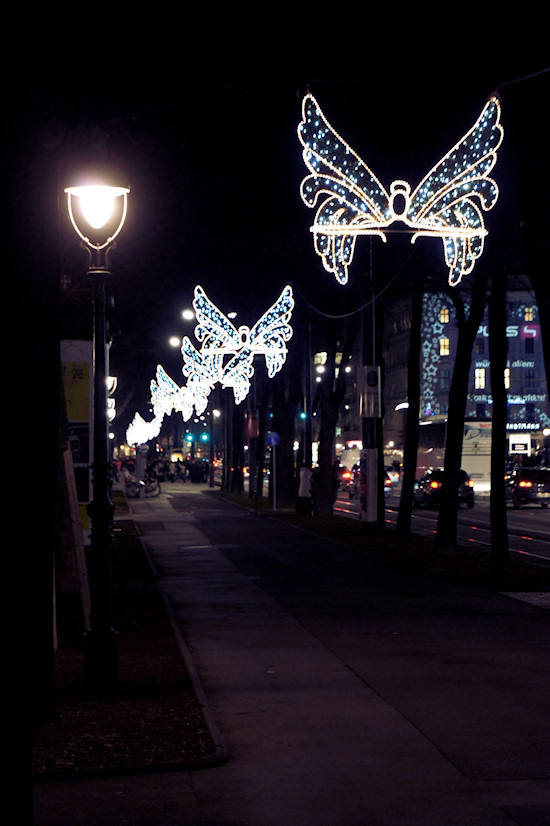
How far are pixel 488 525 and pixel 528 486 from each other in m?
14.2

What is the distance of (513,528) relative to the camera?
125 ft

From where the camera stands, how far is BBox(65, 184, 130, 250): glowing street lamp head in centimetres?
1153

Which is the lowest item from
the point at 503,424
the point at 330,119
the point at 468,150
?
the point at 503,424

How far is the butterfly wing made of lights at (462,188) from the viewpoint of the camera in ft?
59.6

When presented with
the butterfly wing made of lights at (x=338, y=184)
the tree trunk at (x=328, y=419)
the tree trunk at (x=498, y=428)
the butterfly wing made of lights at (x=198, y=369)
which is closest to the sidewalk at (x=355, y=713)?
the tree trunk at (x=498, y=428)

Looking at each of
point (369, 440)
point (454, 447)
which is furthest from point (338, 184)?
point (369, 440)

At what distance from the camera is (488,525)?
39.4 m

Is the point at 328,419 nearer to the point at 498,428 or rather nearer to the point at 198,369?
the point at 198,369

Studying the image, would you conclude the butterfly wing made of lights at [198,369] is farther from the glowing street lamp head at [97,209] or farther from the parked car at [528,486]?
the glowing street lamp head at [97,209]

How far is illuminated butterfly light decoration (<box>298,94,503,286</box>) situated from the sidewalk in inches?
212

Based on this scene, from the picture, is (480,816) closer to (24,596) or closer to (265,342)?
(24,596)

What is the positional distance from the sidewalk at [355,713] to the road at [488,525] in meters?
9.34

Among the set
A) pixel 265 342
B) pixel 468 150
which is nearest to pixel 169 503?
pixel 265 342

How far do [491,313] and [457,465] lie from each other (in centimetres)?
378
